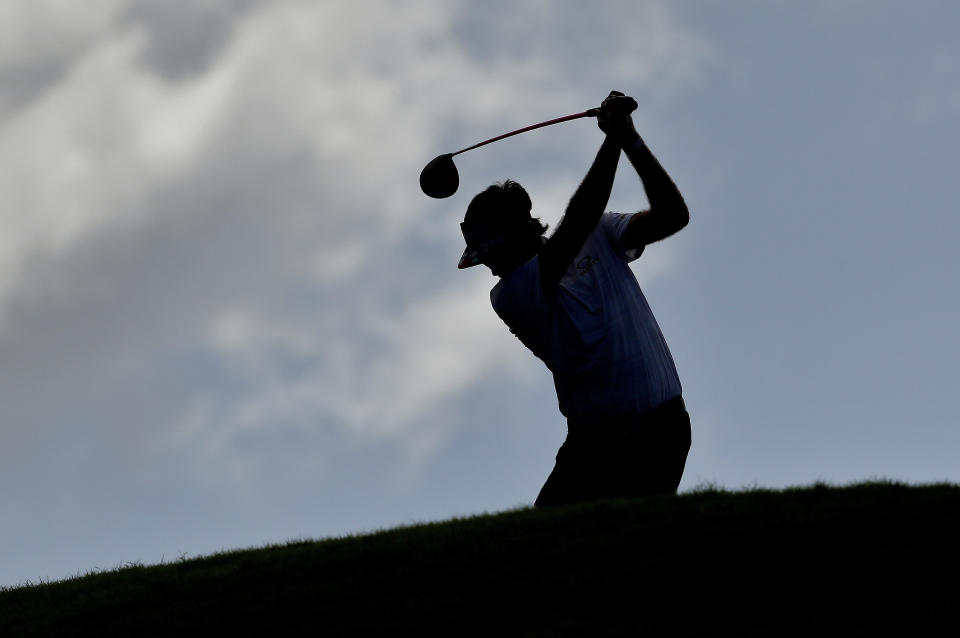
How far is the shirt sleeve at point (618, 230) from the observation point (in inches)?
349

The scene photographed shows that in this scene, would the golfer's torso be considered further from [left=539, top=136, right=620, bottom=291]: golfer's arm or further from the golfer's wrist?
the golfer's wrist

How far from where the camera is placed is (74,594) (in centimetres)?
1093

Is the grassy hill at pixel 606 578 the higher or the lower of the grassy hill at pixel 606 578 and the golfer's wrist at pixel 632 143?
the lower

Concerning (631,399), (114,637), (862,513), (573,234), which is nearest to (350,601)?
(114,637)

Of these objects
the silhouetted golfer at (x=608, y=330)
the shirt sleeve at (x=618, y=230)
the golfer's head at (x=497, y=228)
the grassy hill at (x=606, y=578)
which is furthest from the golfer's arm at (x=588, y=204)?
the grassy hill at (x=606, y=578)

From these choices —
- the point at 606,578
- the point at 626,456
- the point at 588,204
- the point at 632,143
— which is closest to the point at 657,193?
the point at 632,143

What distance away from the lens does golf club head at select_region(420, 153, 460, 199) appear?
36.6ft

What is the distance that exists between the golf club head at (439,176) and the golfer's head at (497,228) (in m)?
1.78

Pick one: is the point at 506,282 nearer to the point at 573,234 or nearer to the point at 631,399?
the point at 573,234

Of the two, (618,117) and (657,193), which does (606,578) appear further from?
(618,117)

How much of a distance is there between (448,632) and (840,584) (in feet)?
7.56

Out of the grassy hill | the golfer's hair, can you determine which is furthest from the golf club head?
the grassy hill

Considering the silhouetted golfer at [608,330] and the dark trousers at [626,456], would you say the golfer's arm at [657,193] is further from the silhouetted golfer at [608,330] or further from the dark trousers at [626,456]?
the dark trousers at [626,456]

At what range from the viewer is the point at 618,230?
29.1ft
